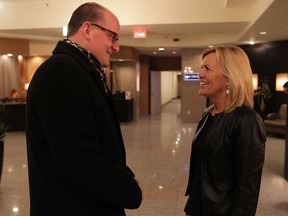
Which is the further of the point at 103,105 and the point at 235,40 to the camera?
the point at 235,40

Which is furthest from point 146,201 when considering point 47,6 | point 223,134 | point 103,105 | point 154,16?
point 47,6

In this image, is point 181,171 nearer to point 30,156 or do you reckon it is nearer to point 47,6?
point 30,156

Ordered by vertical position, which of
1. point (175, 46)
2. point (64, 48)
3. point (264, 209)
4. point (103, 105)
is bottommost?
point (264, 209)

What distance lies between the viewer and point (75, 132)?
1.16 meters

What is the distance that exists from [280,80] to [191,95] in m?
3.27

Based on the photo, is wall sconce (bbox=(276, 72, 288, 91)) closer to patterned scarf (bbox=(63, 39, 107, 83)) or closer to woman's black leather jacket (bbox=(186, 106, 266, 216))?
woman's black leather jacket (bbox=(186, 106, 266, 216))

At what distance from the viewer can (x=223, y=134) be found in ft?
5.30

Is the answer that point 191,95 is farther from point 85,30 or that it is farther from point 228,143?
point 85,30

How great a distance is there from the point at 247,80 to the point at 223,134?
33 cm

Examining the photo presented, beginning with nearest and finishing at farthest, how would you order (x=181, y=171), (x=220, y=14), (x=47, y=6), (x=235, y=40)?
(x=181, y=171)
(x=220, y=14)
(x=47, y=6)
(x=235, y=40)

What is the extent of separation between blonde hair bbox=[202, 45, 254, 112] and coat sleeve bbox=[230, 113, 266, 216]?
14 centimetres

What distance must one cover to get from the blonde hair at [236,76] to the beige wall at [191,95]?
10.3 meters

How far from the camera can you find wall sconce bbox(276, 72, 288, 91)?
397 inches

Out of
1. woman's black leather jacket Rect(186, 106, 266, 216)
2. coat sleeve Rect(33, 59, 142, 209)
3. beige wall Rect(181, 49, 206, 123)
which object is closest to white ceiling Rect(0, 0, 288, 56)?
beige wall Rect(181, 49, 206, 123)
